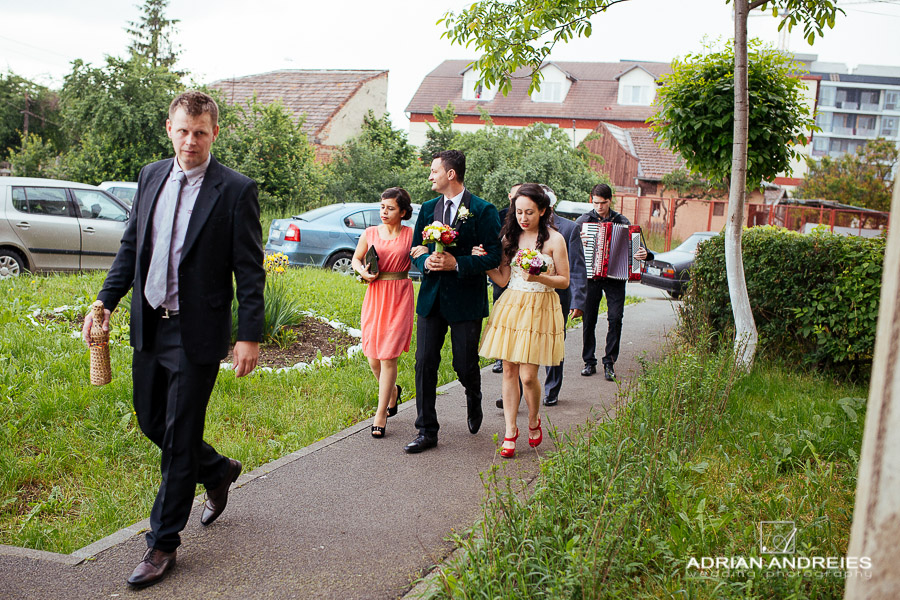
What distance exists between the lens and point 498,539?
3.69 meters

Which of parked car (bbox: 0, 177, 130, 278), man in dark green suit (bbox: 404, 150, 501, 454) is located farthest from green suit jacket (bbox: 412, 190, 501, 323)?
parked car (bbox: 0, 177, 130, 278)

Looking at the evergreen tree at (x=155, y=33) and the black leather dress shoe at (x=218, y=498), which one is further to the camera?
the evergreen tree at (x=155, y=33)

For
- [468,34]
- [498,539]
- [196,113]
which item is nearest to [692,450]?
[498,539]

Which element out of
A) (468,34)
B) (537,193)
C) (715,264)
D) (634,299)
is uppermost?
(468,34)

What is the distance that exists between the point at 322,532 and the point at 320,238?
1152 centimetres

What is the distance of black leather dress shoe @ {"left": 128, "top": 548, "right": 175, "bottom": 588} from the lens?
368 cm

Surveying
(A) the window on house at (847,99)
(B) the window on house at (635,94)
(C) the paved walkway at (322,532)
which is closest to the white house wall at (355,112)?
(B) the window on house at (635,94)

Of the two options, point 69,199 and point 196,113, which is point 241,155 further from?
point 196,113

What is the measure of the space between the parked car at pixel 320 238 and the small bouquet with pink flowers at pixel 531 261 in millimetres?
9744

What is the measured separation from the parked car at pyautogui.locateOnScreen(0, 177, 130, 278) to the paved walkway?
8320 millimetres

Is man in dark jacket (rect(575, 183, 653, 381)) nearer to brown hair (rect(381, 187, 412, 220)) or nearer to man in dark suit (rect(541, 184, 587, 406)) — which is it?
man in dark suit (rect(541, 184, 587, 406))

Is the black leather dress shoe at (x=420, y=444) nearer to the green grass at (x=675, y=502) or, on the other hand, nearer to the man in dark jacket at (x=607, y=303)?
the green grass at (x=675, y=502)

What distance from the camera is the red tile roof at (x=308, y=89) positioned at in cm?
3772

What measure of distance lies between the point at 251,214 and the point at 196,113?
1.80ft
